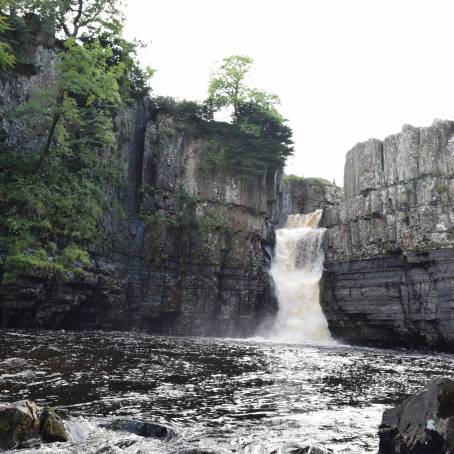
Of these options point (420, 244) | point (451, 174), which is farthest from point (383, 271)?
point (451, 174)

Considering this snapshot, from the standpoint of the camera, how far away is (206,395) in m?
10.9

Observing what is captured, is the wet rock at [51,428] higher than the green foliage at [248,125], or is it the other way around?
the green foliage at [248,125]

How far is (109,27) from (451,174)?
2703 cm

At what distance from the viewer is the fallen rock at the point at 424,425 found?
5.98 m

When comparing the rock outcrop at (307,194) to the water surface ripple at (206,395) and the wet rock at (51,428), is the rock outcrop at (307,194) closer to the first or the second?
the water surface ripple at (206,395)

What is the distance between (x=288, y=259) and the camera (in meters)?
43.2

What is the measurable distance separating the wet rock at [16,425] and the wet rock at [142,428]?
1.38 metres

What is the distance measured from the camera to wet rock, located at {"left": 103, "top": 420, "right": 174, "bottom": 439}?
769cm

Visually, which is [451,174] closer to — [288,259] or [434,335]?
[434,335]

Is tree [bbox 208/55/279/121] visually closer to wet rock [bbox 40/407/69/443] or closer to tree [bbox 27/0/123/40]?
tree [bbox 27/0/123/40]

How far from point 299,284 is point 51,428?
3475 cm

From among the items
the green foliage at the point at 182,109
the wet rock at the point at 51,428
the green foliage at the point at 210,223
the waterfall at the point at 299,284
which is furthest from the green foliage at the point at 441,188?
the wet rock at the point at 51,428

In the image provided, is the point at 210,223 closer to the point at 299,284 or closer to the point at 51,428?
the point at 299,284

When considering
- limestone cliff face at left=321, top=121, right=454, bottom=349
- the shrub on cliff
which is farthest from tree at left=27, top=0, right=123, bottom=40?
limestone cliff face at left=321, top=121, right=454, bottom=349
